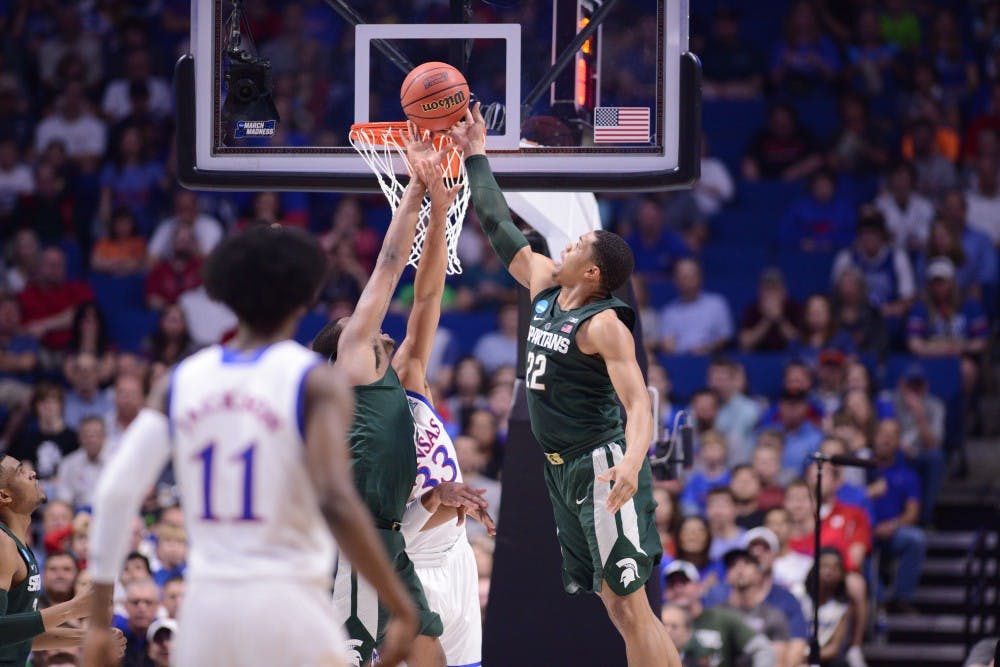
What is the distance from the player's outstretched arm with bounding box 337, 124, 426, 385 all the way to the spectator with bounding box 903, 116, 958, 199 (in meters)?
8.19

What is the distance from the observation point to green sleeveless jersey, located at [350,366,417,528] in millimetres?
6059

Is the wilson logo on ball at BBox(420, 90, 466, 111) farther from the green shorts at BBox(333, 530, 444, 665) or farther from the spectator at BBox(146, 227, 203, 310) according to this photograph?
the spectator at BBox(146, 227, 203, 310)

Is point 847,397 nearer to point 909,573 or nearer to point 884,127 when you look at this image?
point 909,573

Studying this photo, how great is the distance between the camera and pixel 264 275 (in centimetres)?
405

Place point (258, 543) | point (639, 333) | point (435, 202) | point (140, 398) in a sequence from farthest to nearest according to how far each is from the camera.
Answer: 1. point (140, 398)
2. point (639, 333)
3. point (435, 202)
4. point (258, 543)

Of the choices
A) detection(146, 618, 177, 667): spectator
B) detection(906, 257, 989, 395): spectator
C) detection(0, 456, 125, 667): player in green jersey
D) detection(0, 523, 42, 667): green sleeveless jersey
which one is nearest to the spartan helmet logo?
detection(0, 456, 125, 667): player in green jersey

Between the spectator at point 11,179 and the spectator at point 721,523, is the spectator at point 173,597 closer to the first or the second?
the spectator at point 721,523

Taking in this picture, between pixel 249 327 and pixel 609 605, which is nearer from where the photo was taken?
pixel 249 327

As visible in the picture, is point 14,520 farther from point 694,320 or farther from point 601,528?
point 694,320

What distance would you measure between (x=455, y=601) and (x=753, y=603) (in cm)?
316

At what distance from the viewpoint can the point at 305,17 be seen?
26.5ft

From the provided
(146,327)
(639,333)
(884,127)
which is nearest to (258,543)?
(639,333)

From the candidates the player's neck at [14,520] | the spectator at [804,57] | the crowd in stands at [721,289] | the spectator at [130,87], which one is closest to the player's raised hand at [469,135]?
the crowd in stands at [721,289]

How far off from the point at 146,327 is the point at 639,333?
640 cm
